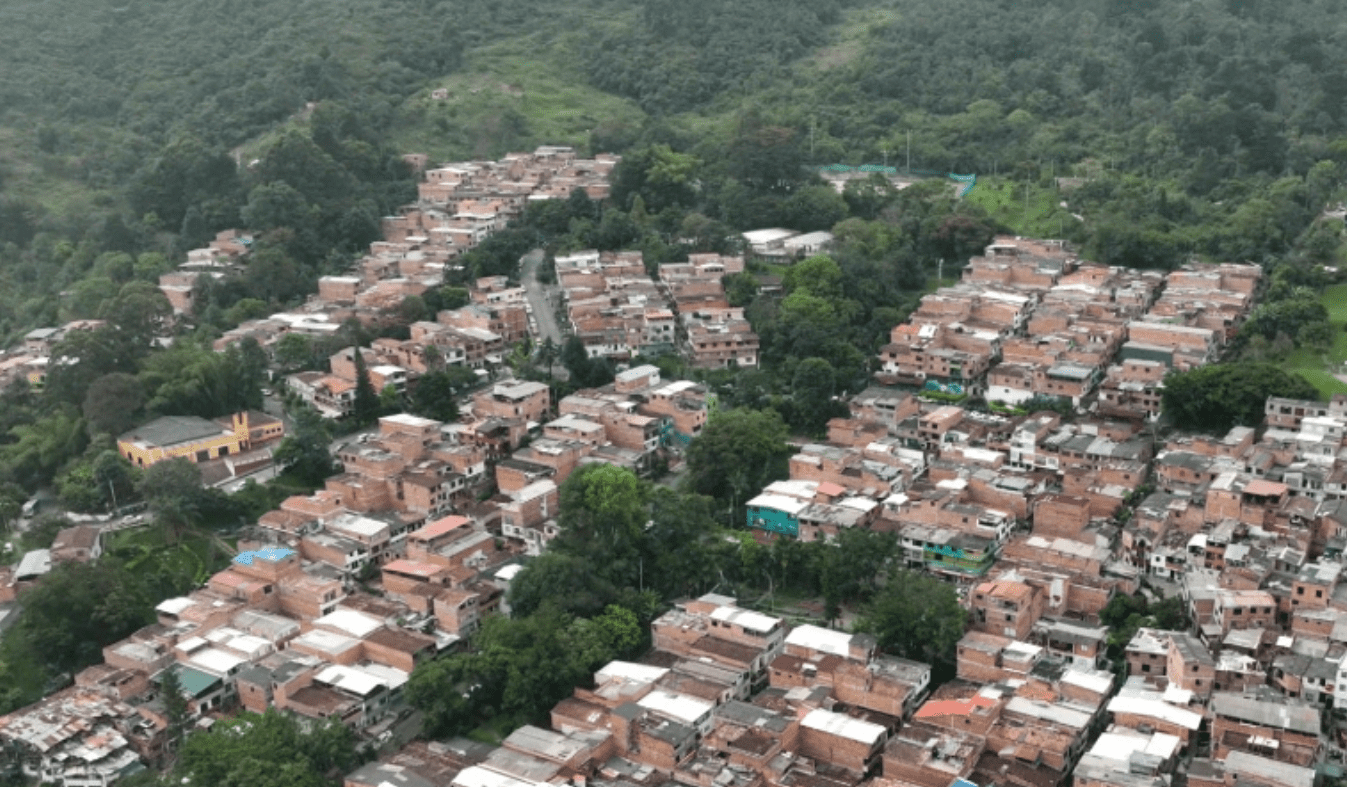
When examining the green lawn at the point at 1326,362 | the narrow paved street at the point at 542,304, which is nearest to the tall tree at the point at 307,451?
the narrow paved street at the point at 542,304

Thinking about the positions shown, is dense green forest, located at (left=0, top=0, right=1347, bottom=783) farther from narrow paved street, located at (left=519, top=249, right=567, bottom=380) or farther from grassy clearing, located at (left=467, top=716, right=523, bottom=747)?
narrow paved street, located at (left=519, top=249, right=567, bottom=380)

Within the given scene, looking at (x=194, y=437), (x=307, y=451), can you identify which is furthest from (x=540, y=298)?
(x=194, y=437)

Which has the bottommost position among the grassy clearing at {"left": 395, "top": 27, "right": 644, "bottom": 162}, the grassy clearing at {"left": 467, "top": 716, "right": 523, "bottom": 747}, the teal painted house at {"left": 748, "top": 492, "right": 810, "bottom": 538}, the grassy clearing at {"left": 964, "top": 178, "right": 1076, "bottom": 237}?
the grassy clearing at {"left": 467, "top": 716, "right": 523, "bottom": 747}

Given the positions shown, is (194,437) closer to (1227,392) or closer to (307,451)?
(307,451)

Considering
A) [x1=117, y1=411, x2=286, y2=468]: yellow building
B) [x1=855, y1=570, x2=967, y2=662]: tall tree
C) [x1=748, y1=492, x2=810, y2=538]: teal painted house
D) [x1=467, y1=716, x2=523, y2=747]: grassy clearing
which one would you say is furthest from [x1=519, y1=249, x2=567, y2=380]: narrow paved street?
[x1=855, y1=570, x2=967, y2=662]: tall tree

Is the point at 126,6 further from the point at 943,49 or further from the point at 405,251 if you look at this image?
the point at 943,49

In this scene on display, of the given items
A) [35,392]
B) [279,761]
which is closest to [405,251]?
[35,392]
